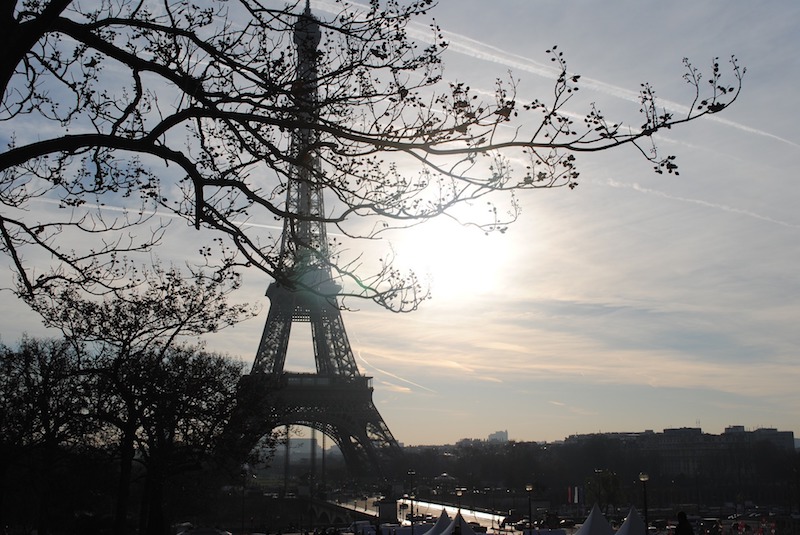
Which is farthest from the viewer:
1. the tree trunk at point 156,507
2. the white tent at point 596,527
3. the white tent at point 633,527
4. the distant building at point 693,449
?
the distant building at point 693,449

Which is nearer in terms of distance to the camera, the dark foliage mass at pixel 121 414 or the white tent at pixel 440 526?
the dark foliage mass at pixel 121 414

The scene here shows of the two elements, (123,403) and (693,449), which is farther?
(693,449)

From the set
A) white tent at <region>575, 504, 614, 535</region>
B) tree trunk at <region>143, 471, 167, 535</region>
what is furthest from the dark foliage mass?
white tent at <region>575, 504, 614, 535</region>

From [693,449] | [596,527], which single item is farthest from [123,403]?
[693,449]

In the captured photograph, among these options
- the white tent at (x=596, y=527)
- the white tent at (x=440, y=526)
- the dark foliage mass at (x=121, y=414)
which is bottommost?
the white tent at (x=440, y=526)

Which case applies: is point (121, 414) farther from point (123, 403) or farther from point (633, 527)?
point (633, 527)

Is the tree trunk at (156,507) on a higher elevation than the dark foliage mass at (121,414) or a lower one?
lower

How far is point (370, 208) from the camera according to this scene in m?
9.55

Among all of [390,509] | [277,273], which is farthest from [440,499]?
[277,273]

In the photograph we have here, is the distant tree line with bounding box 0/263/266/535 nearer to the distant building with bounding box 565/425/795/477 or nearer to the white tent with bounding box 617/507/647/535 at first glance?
the white tent with bounding box 617/507/647/535

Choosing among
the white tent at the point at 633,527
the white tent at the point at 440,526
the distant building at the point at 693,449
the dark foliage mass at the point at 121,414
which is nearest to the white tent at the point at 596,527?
the white tent at the point at 633,527

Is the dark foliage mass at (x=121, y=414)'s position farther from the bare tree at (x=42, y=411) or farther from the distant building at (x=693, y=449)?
the distant building at (x=693, y=449)

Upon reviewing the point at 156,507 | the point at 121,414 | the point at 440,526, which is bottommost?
the point at 440,526

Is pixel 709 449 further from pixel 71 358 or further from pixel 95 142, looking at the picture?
pixel 95 142
